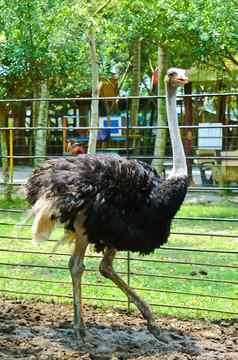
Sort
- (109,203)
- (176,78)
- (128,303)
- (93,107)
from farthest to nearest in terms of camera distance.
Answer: (93,107) < (128,303) < (176,78) < (109,203)

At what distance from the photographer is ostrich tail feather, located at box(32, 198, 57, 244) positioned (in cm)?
491

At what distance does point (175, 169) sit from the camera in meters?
5.07

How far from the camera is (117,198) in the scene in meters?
4.89

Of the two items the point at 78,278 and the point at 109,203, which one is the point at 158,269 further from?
the point at 109,203

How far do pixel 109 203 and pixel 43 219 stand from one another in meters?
0.49

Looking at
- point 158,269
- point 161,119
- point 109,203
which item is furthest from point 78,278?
point 161,119

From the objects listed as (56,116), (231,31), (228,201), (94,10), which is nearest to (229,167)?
(228,201)

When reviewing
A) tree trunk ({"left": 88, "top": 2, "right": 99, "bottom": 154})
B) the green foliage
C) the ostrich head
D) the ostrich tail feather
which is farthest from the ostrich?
the green foliage

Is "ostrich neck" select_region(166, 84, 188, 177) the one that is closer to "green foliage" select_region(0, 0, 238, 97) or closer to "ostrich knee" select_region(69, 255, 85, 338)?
"ostrich knee" select_region(69, 255, 85, 338)

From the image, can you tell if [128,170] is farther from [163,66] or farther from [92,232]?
[163,66]

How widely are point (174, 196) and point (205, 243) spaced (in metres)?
3.76

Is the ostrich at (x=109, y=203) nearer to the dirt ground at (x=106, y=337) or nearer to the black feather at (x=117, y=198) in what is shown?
the black feather at (x=117, y=198)

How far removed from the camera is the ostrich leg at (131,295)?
5.06 meters

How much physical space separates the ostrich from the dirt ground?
0.54 ft
